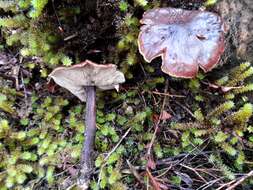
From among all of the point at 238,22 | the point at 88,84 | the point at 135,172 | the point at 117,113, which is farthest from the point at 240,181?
the point at 88,84

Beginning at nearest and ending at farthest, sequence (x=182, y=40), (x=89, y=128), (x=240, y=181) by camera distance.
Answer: (x=182, y=40), (x=240, y=181), (x=89, y=128)

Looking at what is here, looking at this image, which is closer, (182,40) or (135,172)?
(182,40)

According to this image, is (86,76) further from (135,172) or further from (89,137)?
(135,172)

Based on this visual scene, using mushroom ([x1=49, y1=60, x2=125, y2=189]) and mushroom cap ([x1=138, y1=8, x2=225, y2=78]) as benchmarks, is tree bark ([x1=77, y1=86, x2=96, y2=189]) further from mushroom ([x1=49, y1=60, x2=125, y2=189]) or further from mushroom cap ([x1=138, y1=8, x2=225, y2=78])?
mushroom cap ([x1=138, y1=8, x2=225, y2=78])

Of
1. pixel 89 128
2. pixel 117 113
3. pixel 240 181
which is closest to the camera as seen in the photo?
pixel 240 181

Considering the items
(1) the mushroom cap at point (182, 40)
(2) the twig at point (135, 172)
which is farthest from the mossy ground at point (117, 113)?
(1) the mushroom cap at point (182, 40)

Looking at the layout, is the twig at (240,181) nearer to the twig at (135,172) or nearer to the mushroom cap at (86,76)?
the twig at (135,172)
